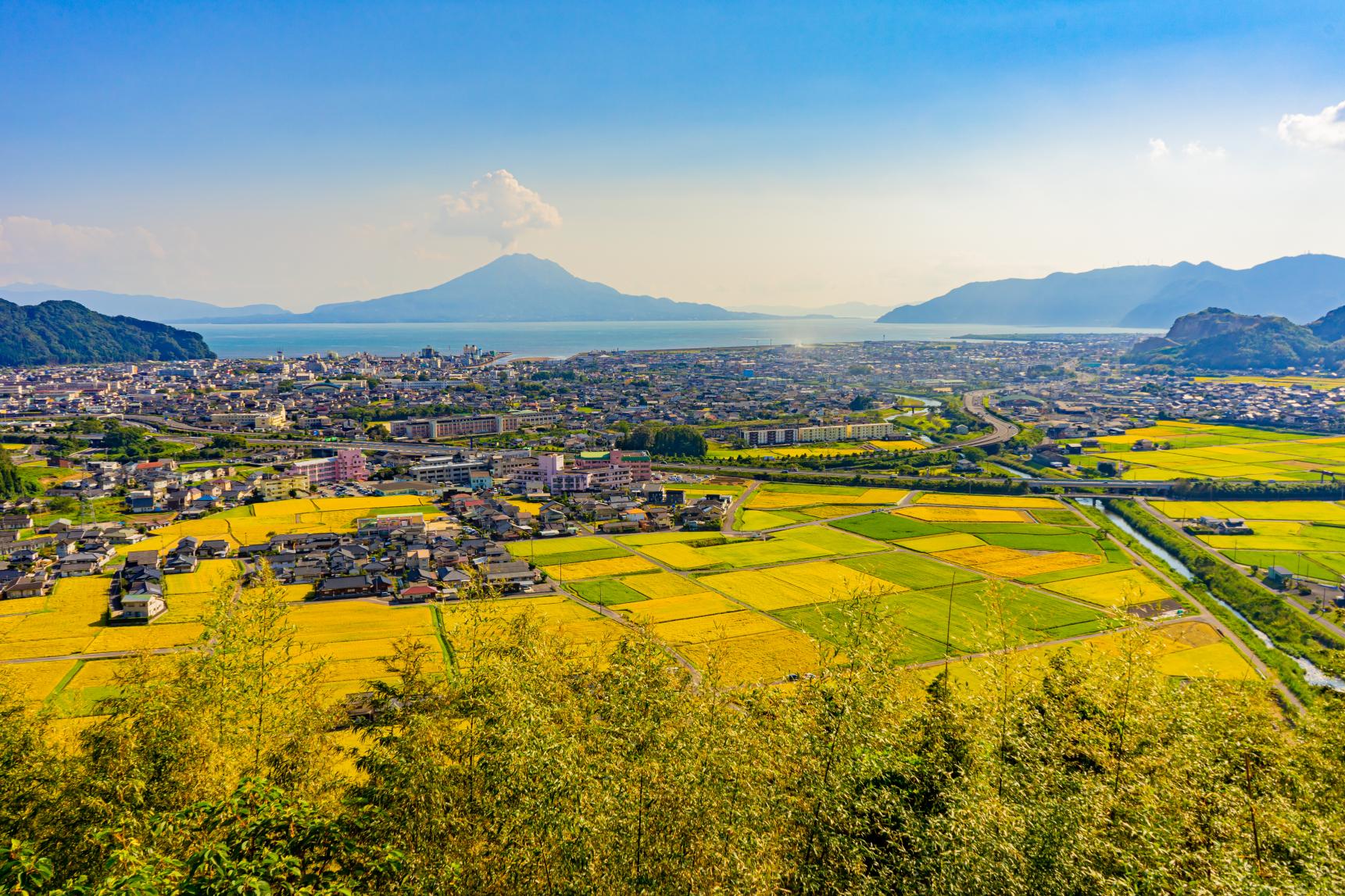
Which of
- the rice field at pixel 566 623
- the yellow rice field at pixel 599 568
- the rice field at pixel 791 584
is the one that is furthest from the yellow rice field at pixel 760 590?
the rice field at pixel 566 623

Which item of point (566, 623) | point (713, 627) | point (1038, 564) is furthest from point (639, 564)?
point (1038, 564)

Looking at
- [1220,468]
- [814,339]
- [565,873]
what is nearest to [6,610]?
[565,873]

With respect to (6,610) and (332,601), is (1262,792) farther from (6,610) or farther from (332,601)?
(6,610)

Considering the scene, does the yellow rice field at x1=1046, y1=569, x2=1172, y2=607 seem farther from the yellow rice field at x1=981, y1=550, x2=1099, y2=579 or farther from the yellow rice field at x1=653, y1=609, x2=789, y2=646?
the yellow rice field at x1=653, y1=609, x2=789, y2=646

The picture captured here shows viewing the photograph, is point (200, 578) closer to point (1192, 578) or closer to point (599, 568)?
point (599, 568)

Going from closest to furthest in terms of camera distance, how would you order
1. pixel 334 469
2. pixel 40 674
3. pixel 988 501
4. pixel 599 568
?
1. pixel 40 674
2. pixel 599 568
3. pixel 988 501
4. pixel 334 469

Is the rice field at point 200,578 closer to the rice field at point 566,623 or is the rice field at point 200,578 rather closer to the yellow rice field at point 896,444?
the rice field at point 566,623

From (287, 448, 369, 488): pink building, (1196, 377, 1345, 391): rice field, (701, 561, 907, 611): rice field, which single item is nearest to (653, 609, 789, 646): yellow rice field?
(701, 561, 907, 611): rice field
